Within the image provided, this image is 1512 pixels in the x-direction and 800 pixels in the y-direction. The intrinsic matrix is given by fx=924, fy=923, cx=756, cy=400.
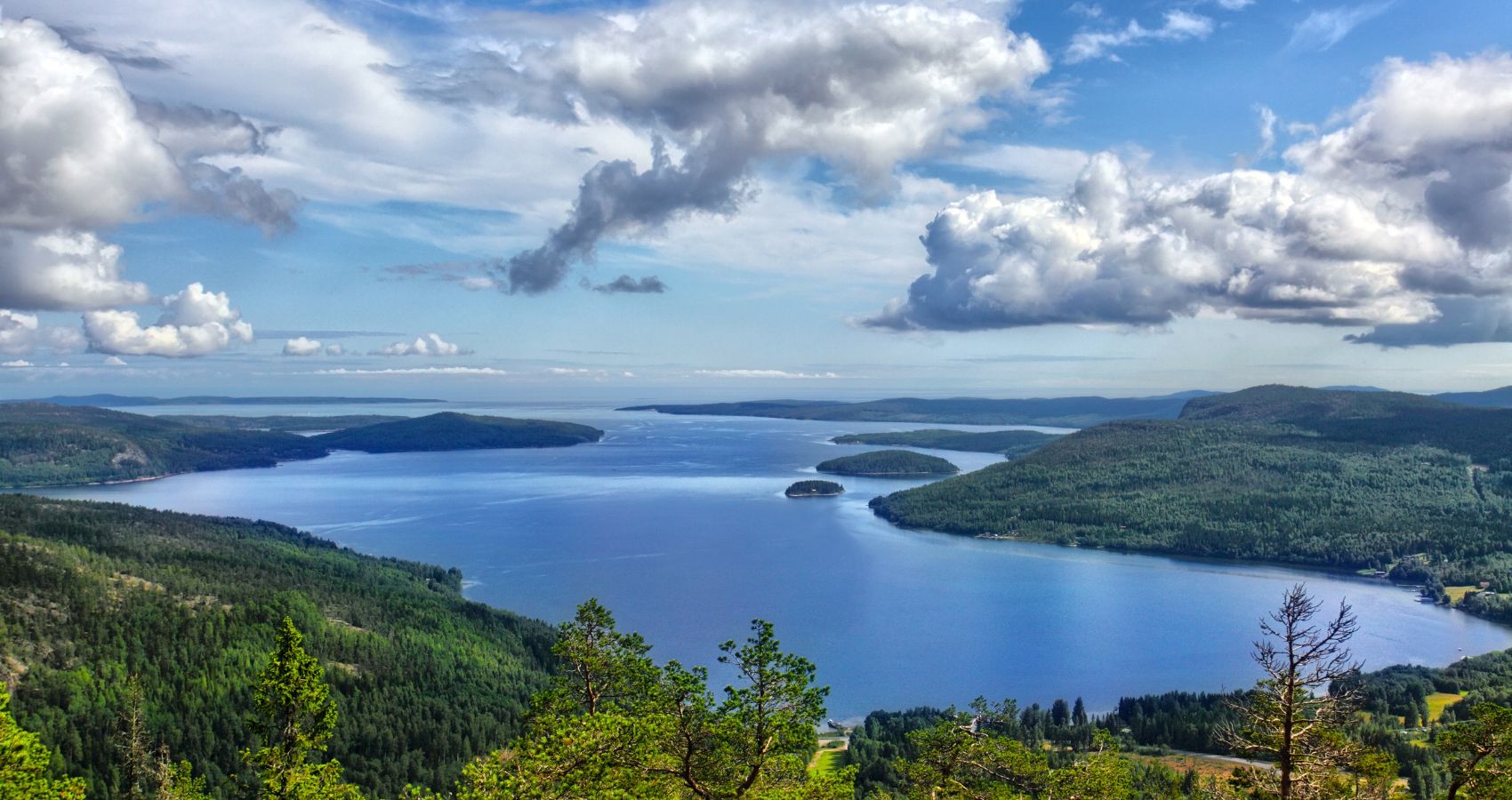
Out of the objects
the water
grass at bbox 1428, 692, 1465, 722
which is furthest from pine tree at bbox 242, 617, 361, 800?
grass at bbox 1428, 692, 1465, 722

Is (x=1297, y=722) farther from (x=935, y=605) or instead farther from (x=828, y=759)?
(x=935, y=605)

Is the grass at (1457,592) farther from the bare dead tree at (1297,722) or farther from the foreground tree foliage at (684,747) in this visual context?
the foreground tree foliage at (684,747)

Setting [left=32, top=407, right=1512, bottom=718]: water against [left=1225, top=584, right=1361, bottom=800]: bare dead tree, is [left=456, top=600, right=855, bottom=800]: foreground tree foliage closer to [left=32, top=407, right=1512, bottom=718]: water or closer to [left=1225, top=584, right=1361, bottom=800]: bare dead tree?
[left=1225, top=584, right=1361, bottom=800]: bare dead tree

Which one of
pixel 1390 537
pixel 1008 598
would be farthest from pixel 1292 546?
pixel 1008 598

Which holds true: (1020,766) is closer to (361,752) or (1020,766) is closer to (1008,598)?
(361,752)

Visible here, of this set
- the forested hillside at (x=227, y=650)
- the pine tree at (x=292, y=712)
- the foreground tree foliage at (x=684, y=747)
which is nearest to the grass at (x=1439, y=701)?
the forested hillside at (x=227, y=650)

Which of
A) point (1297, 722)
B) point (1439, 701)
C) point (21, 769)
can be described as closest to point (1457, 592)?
point (1439, 701)
